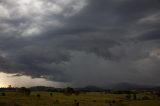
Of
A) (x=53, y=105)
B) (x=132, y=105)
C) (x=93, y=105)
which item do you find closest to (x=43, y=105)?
(x=53, y=105)

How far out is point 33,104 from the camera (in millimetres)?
99062

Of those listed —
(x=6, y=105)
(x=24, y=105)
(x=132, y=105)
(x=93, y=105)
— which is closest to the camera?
(x=6, y=105)

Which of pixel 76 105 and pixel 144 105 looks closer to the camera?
pixel 76 105

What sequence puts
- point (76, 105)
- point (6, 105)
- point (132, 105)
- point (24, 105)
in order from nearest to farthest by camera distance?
point (6, 105), point (24, 105), point (76, 105), point (132, 105)

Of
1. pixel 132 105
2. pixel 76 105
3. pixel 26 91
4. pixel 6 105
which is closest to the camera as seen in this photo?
pixel 6 105

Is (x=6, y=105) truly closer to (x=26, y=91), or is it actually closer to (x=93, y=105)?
(x=93, y=105)

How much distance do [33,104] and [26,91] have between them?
53217 millimetres

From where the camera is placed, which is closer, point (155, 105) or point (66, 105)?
point (66, 105)

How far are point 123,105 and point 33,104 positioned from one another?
37003mm

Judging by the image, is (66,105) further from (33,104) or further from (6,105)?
(6,105)

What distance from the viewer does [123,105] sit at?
115375 millimetres

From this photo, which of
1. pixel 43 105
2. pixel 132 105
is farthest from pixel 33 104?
pixel 132 105

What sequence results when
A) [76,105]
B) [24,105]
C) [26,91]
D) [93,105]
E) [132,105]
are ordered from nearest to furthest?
[24,105]
[76,105]
[93,105]
[132,105]
[26,91]

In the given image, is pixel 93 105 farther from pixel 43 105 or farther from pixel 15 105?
pixel 15 105
